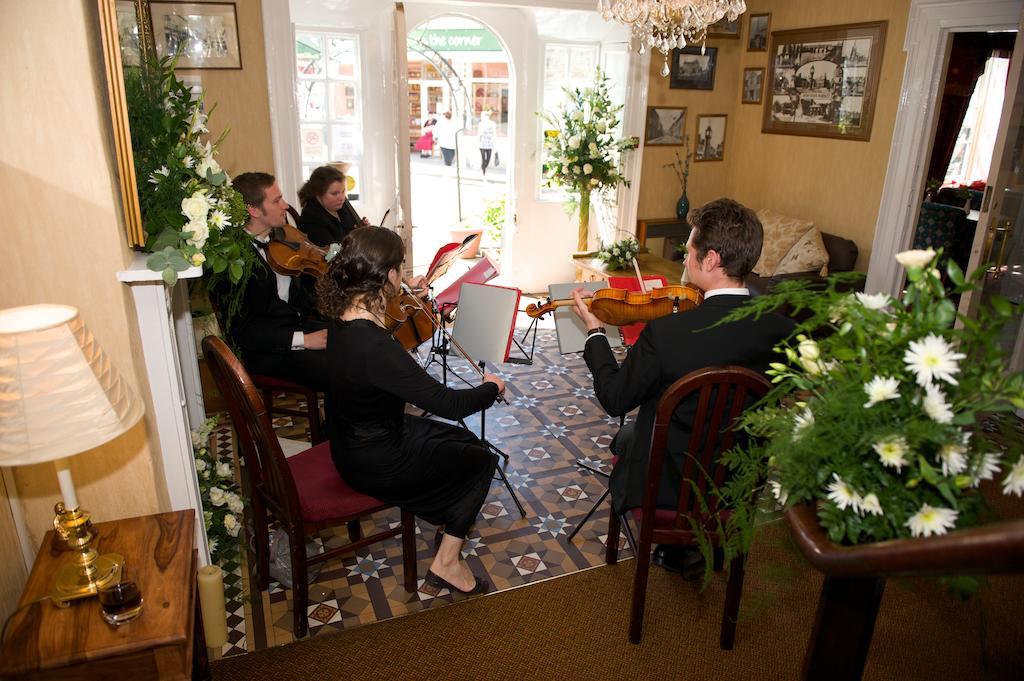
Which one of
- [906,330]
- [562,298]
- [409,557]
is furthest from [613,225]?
[906,330]

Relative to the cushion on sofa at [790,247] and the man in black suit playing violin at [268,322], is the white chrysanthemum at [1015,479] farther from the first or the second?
the cushion on sofa at [790,247]

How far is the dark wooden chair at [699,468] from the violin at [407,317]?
5.02 feet

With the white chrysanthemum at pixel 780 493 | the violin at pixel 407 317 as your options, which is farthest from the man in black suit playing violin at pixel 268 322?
the white chrysanthemum at pixel 780 493

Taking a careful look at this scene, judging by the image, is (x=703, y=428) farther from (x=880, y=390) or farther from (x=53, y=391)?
(x=53, y=391)

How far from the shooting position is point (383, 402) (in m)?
2.33

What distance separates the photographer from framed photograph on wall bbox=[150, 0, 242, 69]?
4121 millimetres

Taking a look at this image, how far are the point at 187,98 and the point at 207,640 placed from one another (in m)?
1.83

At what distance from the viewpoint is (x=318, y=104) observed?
5164mm

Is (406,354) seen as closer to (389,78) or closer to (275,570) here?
(275,570)

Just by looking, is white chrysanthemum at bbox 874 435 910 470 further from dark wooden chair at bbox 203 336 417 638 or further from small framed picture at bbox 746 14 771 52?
small framed picture at bbox 746 14 771 52

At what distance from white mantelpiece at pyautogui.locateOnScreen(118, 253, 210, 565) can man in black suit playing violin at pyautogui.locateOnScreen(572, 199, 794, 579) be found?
1.30 meters

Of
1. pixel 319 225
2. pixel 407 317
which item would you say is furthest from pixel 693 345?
pixel 319 225

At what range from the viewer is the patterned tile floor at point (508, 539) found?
257 centimetres

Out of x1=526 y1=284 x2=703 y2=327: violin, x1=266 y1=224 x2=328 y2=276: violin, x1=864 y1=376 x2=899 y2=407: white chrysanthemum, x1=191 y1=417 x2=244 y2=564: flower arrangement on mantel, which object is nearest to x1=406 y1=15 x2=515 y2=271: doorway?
x1=266 y1=224 x2=328 y2=276: violin
